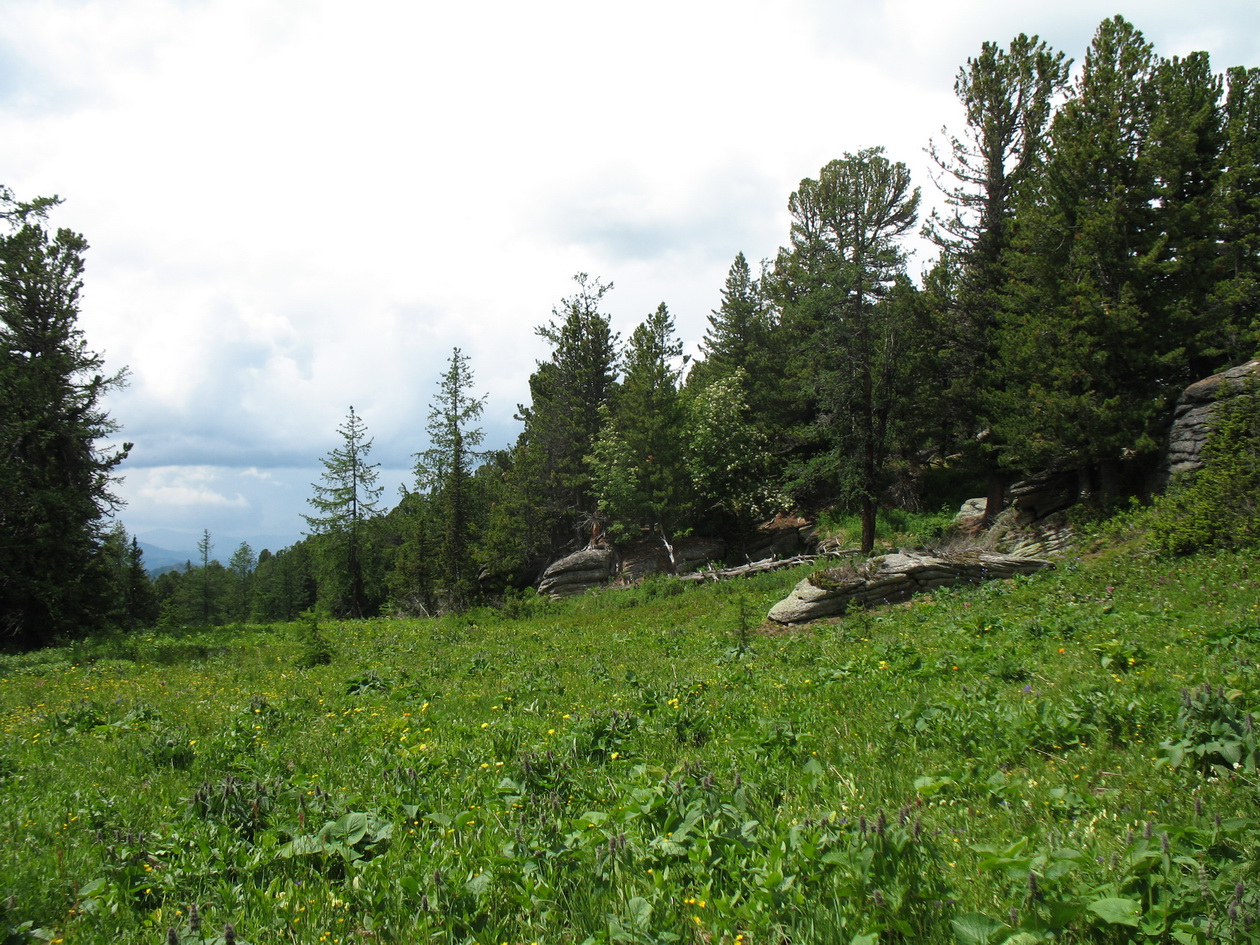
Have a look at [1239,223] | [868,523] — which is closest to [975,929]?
[868,523]

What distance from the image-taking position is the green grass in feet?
9.68

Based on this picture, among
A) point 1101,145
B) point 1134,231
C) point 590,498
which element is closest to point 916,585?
point 1134,231

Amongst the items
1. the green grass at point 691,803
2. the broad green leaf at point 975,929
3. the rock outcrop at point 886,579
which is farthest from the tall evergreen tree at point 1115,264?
the broad green leaf at point 975,929

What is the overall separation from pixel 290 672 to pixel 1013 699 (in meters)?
13.3

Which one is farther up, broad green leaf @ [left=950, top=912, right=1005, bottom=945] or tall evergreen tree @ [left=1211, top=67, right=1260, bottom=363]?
tall evergreen tree @ [left=1211, top=67, right=1260, bottom=363]

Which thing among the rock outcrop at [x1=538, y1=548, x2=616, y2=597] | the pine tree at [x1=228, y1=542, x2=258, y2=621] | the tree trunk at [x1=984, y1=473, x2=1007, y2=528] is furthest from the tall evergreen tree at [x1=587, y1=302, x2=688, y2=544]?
the pine tree at [x1=228, y1=542, x2=258, y2=621]

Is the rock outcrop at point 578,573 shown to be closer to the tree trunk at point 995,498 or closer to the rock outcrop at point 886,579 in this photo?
the tree trunk at point 995,498

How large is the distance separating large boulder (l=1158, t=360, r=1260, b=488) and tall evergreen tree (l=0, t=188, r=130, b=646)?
38.7 m

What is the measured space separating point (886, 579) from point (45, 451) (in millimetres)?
33330

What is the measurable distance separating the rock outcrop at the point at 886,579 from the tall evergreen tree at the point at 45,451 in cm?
2647

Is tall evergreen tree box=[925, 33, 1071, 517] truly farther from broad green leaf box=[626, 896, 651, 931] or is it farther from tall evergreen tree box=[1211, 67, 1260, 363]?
broad green leaf box=[626, 896, 651, 931]

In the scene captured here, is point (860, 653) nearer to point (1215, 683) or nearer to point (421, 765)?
point (1215, 683)

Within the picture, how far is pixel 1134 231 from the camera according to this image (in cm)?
2234

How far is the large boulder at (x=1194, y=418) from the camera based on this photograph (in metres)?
17.8
